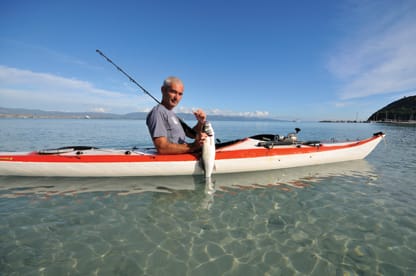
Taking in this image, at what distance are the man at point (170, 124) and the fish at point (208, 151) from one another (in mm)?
170

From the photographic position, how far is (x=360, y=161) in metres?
10.9

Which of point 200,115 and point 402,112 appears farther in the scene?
point 402,112

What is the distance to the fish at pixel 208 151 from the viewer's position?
252 inches

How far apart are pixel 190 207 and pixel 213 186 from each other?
1.68 metres

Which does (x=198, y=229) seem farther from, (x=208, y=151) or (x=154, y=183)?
(x=154, y=183)

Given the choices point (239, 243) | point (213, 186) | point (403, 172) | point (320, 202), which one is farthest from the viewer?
point (403, 172)

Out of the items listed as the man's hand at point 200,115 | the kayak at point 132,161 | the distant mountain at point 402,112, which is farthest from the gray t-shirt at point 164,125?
the distant mountain at point 402,112

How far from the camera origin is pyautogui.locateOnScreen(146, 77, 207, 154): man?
6145 mm

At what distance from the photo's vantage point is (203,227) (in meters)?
4.19

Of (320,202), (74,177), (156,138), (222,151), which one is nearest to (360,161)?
(320,202)

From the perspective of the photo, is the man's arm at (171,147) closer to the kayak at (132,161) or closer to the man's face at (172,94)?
the kayak at (132,161)

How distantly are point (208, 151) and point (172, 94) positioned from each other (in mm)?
2309

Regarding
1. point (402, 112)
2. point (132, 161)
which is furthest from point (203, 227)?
point (402, 112)

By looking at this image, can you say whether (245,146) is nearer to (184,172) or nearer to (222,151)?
(222,151)
